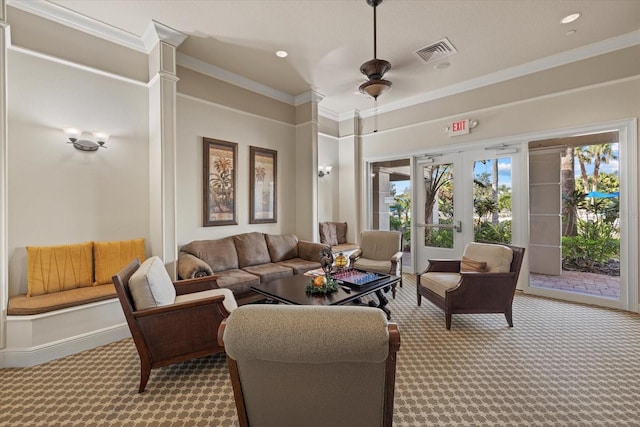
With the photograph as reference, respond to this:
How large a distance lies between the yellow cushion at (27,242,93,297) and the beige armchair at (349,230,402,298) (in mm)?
3325

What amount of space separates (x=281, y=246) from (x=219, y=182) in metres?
1.40

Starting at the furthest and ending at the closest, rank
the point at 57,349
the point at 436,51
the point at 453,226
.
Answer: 1. the point at 453,226
2. the point at 436,51
3. the point at 57,349

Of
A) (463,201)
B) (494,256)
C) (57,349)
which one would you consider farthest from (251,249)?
(463,201)

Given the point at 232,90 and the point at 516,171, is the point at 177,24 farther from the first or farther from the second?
the point at 516,171

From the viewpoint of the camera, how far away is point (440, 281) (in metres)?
3.41

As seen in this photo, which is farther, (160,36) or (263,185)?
(263,185)

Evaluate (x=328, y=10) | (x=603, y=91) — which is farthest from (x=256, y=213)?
(x=603, y=91)

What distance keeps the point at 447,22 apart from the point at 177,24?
3022mm

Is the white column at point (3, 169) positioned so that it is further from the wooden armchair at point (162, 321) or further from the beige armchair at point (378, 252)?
the beige armchair at point (378, 252)

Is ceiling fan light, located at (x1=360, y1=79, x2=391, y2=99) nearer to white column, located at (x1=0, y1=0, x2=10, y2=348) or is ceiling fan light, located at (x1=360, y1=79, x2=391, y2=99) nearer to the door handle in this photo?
the door handle

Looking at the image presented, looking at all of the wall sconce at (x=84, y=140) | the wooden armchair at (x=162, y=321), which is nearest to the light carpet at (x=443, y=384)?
the wooden armchair at (x=162, y=321)

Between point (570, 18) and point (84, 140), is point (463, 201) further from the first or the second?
point (84, 140)

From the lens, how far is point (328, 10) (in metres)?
3.03

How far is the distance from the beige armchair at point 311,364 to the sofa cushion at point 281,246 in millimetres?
3379
